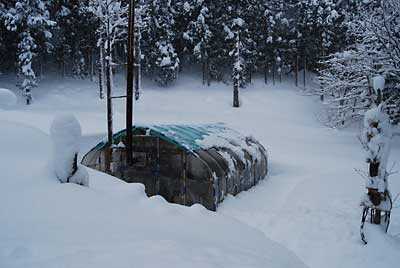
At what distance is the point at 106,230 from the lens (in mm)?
3822

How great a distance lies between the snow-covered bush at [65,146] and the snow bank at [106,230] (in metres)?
0.10

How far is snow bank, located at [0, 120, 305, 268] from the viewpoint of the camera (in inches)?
123

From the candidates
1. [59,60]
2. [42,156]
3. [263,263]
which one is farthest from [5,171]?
[59,60]

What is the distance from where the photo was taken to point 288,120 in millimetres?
21844

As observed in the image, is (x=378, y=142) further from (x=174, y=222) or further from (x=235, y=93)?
(x=235, y=93)

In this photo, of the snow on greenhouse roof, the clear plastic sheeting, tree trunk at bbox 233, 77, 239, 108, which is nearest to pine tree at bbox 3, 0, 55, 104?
tree trunk at bbox 233, 77, 239, 108

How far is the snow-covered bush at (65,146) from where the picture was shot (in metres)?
4.63

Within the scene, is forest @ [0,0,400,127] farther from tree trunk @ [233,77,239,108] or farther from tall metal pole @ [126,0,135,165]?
tall metal pole @ [126,0,135,165]

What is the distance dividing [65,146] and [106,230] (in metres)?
1.46

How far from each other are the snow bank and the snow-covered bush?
0.10 metres

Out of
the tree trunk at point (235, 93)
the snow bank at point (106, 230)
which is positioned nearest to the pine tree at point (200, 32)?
the tree trunk at point (235, 93)

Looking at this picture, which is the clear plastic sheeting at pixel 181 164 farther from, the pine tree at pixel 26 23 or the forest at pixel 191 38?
the pine tree at pixel 26 23

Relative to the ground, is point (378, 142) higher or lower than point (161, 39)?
lower

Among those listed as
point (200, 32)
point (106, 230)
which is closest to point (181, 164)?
point (106, 230)
